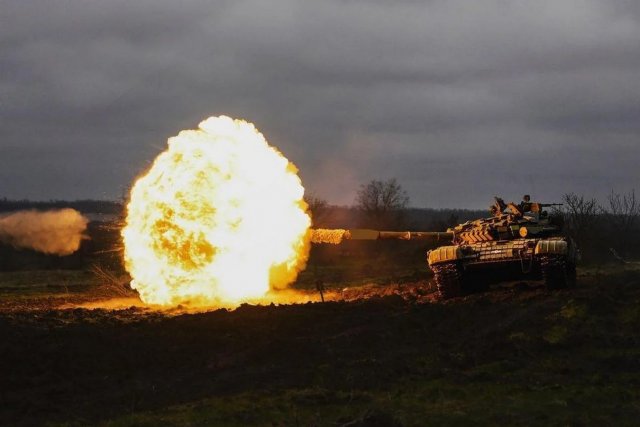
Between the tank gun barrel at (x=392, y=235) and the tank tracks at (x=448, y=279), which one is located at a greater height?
the tank gun barrel at (x=392, y=235)

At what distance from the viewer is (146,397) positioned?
1355 cm

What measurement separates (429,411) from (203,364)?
5983mm

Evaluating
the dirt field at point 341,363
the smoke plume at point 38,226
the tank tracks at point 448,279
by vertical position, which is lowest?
the dirt field at point 341,363

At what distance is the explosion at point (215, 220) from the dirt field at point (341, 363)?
7.94ft

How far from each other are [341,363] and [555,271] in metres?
8.78

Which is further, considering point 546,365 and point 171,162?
point 171,162

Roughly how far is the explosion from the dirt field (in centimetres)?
242

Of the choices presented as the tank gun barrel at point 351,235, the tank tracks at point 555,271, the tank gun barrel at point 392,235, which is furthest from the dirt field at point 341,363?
the tank gun barrel at point 392,235

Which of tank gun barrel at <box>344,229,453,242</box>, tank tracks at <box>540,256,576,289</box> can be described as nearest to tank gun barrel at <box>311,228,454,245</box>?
tank gun barrel at <box>344,229,453,242</box>

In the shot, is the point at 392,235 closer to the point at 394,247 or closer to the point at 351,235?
the point at 351,235

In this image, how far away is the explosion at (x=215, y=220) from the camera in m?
24.0

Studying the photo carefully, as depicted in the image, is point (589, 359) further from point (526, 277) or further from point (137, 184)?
point (137, 184)

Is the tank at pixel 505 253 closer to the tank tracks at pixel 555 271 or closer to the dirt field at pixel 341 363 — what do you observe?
the tank tracks at pixel 555 271

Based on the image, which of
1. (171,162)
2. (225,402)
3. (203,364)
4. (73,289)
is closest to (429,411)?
(225,402)
